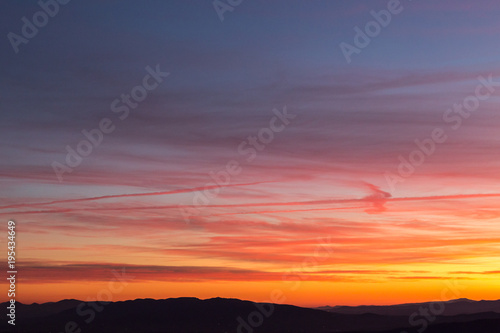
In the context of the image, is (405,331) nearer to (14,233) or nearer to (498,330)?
(498,330)

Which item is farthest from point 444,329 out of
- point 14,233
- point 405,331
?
point 14,233

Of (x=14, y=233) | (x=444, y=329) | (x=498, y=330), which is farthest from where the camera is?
(x=444, y=329)

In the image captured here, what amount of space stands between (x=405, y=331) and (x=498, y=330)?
1050 inches

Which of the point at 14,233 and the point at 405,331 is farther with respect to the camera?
the point at 405,331

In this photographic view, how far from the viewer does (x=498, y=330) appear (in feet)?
473

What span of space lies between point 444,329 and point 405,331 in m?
11.9

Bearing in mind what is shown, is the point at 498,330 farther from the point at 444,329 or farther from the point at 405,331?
the point at 405,331

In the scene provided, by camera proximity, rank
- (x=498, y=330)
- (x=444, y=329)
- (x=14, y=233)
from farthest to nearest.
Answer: (x=444, y=329), (x=498, y=330), (x=14, y=233)

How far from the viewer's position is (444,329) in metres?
156

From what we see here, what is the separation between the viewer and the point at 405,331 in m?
165

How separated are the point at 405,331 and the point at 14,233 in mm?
127794

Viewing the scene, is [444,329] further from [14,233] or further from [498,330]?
[14,233]

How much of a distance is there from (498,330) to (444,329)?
14.8m

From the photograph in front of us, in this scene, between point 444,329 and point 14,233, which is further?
point 444,329
